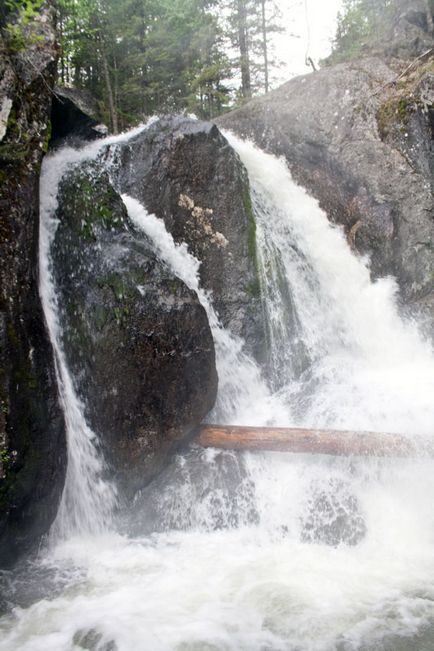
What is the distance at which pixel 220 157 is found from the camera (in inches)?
309

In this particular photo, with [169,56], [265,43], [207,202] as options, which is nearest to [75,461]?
[207,202]

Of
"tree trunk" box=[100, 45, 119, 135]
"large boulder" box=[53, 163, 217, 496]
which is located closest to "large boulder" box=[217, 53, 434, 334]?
"large boulder" box=[53, 163, 217, 496]

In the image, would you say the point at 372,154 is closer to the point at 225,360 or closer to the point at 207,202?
the point at 207,202

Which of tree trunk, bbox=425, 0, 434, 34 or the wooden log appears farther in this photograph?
tree trunk, bbox=425, 0, 434, 34

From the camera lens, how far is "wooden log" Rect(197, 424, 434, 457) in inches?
201

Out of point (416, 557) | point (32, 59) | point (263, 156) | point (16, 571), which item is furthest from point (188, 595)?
point (263, 156)

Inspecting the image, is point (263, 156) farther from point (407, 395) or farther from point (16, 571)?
point (16, 571)

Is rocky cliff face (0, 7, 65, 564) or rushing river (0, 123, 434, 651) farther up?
rocky cliff face (0, 7, 65, 564)

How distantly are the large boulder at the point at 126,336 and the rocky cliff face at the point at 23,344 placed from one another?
68 cm

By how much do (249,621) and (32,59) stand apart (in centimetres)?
586

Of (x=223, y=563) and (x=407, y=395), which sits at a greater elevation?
(x=407, y=395)

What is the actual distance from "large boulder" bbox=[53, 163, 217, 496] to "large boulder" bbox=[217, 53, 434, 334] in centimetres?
530

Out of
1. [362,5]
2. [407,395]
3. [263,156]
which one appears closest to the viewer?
[407,395]

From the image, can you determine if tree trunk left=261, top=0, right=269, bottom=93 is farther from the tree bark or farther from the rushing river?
the rushing river
